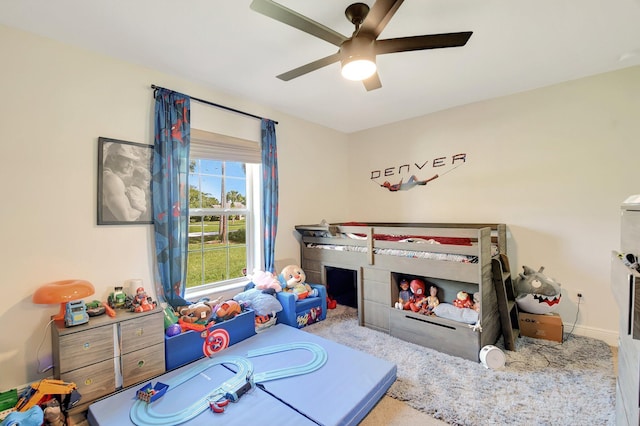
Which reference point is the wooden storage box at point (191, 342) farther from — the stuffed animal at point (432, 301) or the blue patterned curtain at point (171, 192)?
the stuffed animal at point (432, 301)

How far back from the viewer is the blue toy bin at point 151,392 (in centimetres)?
172

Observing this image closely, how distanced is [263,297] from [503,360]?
215 cm

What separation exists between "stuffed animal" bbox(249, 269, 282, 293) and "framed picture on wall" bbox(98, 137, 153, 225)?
120cm

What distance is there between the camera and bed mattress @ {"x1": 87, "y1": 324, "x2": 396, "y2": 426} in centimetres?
158

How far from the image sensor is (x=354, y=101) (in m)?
3.26

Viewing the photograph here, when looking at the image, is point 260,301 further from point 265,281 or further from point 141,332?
point 141,332

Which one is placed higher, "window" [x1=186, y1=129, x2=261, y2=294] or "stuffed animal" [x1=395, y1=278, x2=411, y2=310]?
"window" [x1=186, y1=129, x2=261, y2=294]

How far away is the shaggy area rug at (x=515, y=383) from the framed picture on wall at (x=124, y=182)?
7.26 ft

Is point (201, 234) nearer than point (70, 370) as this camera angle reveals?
No

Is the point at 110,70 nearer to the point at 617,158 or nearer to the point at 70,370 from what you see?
the point at 70,370

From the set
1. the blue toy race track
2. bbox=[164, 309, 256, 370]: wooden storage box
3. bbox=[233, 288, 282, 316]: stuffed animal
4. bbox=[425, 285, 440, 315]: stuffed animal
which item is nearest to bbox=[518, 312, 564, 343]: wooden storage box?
bbox=[425, 285, 440, 315]: stuffed animal

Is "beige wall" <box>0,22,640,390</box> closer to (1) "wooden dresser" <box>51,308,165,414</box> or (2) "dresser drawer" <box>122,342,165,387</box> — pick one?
(1) "wooden dresser" <box>51,308,165,414</box>

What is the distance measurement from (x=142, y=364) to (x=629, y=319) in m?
2.70

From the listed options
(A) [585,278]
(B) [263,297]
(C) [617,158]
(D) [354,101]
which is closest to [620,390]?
(A) [585,278]
